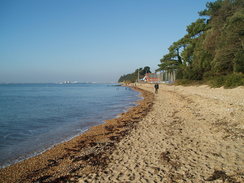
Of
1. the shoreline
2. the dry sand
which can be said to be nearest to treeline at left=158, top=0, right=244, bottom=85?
the dry sand

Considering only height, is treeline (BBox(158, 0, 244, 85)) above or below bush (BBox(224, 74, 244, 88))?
above

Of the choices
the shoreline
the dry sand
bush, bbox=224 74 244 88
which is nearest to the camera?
the dry sand

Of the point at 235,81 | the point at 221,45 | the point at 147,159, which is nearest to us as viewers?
the point at 147,159

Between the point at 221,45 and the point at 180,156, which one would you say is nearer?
the point at 180,156

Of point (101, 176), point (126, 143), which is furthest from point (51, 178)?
point (126, 143)

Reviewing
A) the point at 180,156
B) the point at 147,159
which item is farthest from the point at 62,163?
the point at 180,156

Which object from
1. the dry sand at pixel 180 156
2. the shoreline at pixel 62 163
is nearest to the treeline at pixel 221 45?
the dry sand at pixel 180 156

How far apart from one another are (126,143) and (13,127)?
8.96m

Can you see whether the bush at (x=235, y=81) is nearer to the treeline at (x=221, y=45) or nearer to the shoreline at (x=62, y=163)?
the treeline at (x=221, y=45)

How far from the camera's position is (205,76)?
29922mm

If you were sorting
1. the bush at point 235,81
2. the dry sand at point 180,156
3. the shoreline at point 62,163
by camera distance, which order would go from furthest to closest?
the bush at point 235,81
the shoreline at point 62,163
the dry sand at point 180,156

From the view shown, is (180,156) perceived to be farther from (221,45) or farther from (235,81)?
(221,45)

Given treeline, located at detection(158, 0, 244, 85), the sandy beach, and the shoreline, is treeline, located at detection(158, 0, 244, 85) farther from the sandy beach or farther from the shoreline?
A: the shoreline

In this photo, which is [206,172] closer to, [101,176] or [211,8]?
[101,176]
